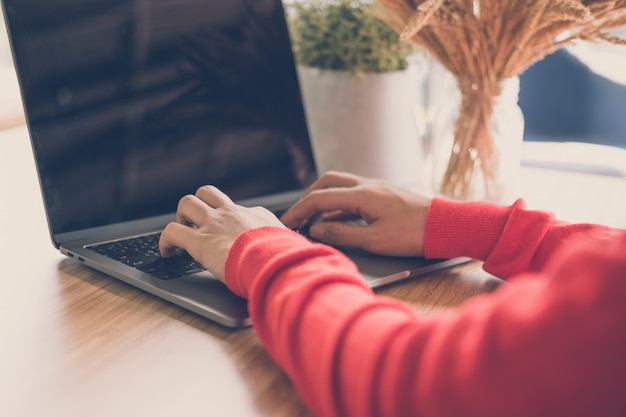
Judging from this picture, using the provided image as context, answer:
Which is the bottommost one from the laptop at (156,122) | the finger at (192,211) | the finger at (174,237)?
the finger at (174,237)

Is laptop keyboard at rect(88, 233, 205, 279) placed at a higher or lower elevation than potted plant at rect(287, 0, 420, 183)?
lower

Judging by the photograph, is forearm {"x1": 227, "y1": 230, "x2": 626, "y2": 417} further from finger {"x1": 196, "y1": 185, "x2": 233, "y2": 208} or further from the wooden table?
finger {"x1": 196, "y1": 185, "x2": 233, "y2": 208}

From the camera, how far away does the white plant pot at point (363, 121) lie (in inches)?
44.4

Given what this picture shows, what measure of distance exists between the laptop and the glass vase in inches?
9.3

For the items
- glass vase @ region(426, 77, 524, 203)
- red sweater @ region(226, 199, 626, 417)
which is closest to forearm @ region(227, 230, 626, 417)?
red sweater @ region(226, 199, 626, 417)

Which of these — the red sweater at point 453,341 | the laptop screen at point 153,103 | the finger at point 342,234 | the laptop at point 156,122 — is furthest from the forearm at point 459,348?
the laptop screen at point 153,103

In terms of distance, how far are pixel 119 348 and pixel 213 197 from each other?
9.1 inches

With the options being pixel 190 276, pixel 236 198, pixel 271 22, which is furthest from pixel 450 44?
pixel 190 276

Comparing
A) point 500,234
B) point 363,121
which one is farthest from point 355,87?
point 500,234

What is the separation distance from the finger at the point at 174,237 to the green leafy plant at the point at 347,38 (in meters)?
0.54

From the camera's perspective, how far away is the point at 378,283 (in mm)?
693

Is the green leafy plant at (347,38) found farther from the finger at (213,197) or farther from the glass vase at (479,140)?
the finger at (213,197)

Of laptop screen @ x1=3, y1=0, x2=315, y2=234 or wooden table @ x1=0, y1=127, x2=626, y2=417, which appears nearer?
wooden table @ x1=0, y1=127, x2=626, y2=417

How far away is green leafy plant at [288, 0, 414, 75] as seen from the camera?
1108mm
